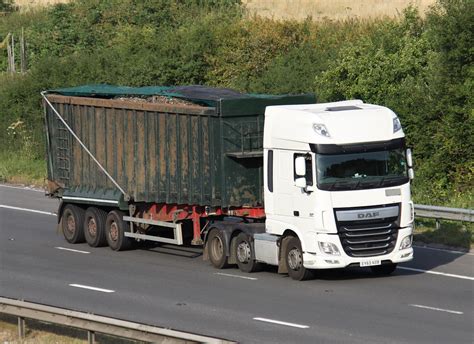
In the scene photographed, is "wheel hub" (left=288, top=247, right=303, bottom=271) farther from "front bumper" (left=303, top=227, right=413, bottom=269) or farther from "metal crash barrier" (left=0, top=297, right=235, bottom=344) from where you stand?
"metal crash barrier" (left=0, top=297, right=235, bottom=344)

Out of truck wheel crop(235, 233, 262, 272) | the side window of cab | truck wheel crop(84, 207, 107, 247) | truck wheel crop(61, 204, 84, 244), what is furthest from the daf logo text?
truck wheel crop(61, 204, 84, 244)

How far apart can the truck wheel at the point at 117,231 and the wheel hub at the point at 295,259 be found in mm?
5449

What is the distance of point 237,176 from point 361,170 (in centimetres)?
281

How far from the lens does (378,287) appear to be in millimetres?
20953

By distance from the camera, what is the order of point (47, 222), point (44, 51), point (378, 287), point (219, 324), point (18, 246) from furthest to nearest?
point (44, 51), point (47, 222), point (18, 246), point (378, 287), point (219, 324)

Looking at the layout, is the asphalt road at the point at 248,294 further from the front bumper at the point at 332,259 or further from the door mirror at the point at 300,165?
the door mirror at the point at 300,165

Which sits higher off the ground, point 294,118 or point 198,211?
point 294,118

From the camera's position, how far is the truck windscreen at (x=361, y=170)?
21.2 meters

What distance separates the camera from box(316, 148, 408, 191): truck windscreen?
21.2 meters

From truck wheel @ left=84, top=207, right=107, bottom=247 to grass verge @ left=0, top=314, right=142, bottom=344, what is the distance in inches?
348

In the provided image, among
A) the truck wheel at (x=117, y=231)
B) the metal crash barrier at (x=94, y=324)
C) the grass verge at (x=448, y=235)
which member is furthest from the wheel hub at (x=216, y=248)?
the metal crash barrier at (x=94, y=324)

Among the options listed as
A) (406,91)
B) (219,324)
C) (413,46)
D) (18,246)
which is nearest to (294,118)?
(219,324)

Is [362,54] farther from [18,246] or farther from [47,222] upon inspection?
[18,246]

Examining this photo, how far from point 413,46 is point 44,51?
26668mm
